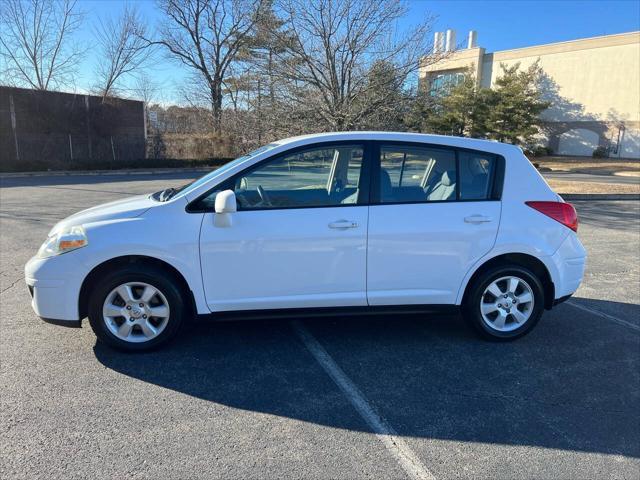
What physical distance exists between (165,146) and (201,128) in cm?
498

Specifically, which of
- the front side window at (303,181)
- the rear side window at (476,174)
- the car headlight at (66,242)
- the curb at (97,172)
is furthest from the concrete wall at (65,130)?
the rear side window at (476,174)

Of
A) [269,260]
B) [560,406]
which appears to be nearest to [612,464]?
[560,406]

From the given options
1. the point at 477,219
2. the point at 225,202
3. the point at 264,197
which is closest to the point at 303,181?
the point at 264,197

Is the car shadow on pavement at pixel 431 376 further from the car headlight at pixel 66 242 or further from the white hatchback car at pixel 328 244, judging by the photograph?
the car headlight at pixel 66 242

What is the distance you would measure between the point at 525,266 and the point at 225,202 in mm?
2617

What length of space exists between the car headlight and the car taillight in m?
3.63

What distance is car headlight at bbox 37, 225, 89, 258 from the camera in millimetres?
3559

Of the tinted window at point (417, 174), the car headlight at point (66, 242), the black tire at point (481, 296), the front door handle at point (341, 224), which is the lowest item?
the black tire at point (481, 296)

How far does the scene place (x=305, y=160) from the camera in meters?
3.89

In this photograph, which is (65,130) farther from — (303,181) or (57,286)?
(303,181)

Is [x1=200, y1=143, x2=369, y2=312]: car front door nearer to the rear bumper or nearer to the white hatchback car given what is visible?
the white hatchback car

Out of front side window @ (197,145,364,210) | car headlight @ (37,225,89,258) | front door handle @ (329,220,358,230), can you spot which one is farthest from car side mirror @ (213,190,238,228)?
car headlight @ (37,225,89,258)

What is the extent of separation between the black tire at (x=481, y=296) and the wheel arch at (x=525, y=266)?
3 centimetres

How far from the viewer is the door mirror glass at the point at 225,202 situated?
137 inches
